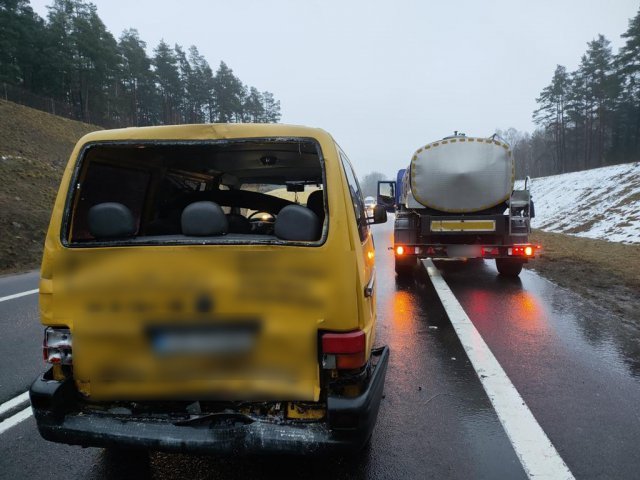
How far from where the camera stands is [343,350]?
2.16 meters

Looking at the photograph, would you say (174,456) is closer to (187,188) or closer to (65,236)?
(65,236)

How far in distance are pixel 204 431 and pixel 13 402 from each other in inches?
93.5

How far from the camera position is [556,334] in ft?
16.6

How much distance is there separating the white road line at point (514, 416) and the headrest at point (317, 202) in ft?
6.63

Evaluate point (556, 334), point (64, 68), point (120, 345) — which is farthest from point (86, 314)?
point (64, 68)

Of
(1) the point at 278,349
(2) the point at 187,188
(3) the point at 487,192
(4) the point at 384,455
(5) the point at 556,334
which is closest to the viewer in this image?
(1) the point at 278,349

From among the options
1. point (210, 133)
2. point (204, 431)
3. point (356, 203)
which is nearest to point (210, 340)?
point (204, 431)

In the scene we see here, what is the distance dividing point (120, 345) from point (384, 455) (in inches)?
66.8

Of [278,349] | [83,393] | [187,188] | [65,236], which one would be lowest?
[83,393]

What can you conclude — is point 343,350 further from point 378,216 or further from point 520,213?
point 520,213

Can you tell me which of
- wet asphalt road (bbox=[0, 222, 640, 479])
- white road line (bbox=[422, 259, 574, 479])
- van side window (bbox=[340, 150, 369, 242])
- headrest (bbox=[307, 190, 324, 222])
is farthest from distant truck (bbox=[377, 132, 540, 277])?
van side window (bbox=[340, 150, 369, 242])

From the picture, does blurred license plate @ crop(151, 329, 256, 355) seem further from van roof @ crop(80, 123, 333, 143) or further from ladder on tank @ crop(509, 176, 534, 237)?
ladder on tank @ crop(509, 176, 534, 237)

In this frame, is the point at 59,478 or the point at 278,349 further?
the point at 59,478

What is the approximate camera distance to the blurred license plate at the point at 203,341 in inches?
85.4
